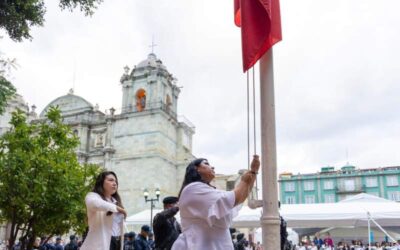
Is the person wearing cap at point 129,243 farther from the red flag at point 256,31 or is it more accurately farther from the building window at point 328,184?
the building window at point 328,184

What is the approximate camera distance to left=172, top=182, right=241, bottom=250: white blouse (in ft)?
9.81

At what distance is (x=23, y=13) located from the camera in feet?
28.2

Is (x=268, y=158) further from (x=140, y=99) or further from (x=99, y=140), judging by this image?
(x=99, y=140)

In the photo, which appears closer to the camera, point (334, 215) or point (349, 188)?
point (334, 215)

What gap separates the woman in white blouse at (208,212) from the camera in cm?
300

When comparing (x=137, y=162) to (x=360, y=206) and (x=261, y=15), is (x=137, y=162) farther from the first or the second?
(x=261, y=15)

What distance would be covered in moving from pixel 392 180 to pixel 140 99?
38083mm

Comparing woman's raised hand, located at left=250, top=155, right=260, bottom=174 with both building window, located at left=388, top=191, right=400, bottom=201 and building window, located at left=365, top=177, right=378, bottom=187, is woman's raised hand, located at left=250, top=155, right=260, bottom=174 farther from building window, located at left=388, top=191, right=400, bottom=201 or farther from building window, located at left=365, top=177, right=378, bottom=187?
building window, located at left=388, top=191, right=400, bottom=201

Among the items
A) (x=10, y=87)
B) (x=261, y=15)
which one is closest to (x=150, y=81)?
(x=10, y=87)

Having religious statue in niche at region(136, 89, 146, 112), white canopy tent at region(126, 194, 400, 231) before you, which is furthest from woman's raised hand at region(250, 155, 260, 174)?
religious statue in niche at region(136, 89, 146, 112)

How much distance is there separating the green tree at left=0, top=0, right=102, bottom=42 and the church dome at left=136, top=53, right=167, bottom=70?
2608cm

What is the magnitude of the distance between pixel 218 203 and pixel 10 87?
7.03 meters

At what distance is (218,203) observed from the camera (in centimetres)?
300

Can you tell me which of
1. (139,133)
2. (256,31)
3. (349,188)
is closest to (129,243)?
(256,31)
